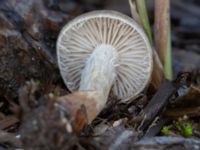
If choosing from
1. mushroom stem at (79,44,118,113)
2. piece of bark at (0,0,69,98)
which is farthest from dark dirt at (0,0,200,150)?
mushroom stem at (79,44,118,113)

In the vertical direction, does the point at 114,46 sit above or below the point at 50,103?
above

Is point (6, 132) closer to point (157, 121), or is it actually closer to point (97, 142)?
point (97, 142)

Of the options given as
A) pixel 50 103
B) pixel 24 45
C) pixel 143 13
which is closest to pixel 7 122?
pixel 24 45

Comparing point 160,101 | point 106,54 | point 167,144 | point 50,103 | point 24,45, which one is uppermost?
point 24,45

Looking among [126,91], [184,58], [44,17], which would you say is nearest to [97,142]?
[126,91]

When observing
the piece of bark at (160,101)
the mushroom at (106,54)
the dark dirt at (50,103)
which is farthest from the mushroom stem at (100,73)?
the piece of bark at (160,101)

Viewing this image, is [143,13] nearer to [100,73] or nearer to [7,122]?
[100,73]

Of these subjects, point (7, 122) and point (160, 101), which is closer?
point (7, 122)
